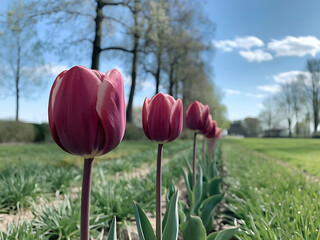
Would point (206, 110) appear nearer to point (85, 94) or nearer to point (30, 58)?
point (85, 94)

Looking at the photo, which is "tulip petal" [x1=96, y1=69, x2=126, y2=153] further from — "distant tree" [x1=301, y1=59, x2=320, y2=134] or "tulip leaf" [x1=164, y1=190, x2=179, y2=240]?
"distant tree" [x1=301, y1=59, x2=320, y2=134]

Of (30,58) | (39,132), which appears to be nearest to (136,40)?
(39,132)

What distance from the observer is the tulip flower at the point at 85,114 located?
70 centimetres

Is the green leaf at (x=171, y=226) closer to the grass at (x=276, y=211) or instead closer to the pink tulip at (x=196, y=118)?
the grass at (x=276, y=211)

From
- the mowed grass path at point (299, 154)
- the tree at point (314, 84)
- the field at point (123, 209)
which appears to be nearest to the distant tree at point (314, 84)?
the tree at point (314, 84)

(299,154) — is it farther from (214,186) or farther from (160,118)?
(160,118)

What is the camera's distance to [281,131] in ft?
274

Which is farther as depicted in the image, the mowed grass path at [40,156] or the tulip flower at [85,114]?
the mowed grass path at [40,156]

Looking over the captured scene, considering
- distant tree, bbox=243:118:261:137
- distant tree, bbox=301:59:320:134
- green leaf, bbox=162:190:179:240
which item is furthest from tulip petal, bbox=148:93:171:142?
distant tree, bbox=243:118:261:137

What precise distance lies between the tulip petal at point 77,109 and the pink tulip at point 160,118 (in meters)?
0.48

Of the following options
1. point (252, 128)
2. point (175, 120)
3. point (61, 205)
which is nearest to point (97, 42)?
point (61, 205)

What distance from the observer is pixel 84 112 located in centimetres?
70

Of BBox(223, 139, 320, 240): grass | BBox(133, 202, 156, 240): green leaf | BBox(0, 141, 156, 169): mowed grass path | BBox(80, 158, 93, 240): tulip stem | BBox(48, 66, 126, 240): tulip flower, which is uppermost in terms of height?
BBox(48, 66, 126, 240): tulip flower

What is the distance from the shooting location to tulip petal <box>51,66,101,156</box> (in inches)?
27.5
